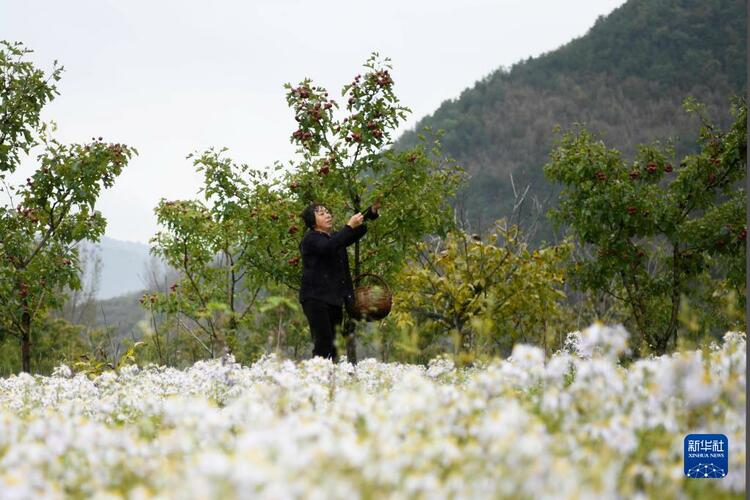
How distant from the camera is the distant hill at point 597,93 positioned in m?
57.8

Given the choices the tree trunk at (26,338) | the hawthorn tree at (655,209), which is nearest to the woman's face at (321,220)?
the hawthorn tree at (655,209)

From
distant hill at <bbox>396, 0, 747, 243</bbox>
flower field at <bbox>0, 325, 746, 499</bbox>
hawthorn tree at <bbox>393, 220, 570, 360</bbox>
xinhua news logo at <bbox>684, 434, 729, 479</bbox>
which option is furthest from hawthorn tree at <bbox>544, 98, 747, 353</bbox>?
distant hill at <bbox>396, 0, 747, 243</bbox>

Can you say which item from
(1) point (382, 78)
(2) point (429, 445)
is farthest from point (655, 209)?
(2) point (429, 445)

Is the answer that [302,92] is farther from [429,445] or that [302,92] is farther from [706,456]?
[706,456]

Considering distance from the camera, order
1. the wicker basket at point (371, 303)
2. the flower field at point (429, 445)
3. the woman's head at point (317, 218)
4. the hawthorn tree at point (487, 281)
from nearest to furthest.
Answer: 1. the flower field at point (429, 445)
2. the woman's head at point (317, 218)
3. the wicker basket at point (371, 303)
4. the hawthorn tree at point (487, 281)

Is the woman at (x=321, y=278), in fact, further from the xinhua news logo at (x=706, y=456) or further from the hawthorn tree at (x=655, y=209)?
the xinhua news logo at (x=706, y=456)

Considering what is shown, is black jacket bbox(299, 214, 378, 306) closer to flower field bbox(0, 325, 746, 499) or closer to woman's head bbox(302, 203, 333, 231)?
woman's head bbox(302, 203, 333, 231)

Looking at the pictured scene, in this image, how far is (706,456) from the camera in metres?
3.14

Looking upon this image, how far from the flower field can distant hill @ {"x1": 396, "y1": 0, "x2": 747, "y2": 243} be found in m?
46.1

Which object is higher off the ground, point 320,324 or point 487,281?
point 487,281

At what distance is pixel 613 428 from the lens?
10.6 feet

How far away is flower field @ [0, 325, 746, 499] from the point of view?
2424mm

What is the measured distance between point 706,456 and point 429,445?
50.8 inches

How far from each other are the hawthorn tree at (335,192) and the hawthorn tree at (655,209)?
2162mm
